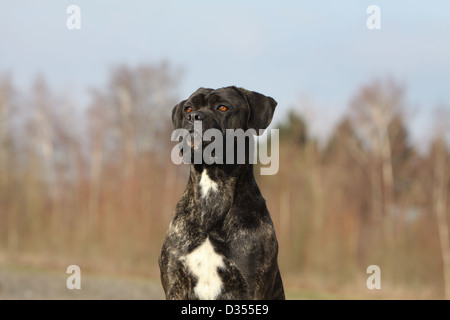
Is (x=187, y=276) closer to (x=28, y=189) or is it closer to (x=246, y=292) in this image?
(x=246, y=292)

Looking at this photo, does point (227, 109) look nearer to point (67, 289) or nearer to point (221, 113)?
point (221, 113)

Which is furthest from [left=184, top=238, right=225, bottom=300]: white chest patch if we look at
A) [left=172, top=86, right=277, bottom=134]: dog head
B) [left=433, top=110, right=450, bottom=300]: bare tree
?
[left=433, top=110, right=450, bottom=300]: bare tree

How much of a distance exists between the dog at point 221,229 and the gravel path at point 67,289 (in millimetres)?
8065

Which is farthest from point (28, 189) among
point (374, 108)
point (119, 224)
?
point (374, 108)

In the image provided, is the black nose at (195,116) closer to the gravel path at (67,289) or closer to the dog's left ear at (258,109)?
the dog's left ear at (258,109)

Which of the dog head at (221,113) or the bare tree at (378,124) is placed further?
the bare tree at (378,124)

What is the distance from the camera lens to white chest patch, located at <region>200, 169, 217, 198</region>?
5.12m

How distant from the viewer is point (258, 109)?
17.8ft

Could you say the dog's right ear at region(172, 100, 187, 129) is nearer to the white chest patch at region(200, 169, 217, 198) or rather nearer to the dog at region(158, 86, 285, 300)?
the dog at region(158, 86, 285, 300)

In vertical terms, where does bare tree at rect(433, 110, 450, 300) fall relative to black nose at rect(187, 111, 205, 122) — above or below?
below

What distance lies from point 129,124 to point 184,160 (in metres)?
30.7

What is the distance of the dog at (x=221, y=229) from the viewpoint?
4.75 meters

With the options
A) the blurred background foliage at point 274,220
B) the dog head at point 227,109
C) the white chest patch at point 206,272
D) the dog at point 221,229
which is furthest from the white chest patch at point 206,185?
the blurred background foliage at point 274,220

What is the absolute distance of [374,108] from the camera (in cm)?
3438
